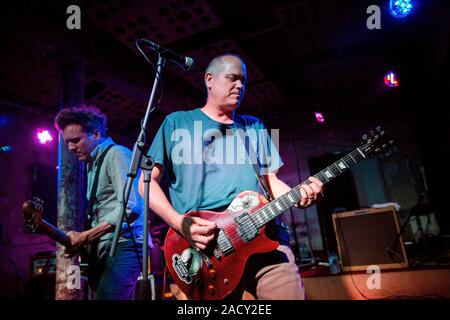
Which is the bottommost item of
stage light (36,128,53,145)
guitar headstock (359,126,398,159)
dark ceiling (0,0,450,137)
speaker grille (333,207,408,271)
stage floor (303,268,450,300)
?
stage floor (303,268,450,300)

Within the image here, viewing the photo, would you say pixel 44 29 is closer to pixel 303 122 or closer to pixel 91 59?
pixel 91 59

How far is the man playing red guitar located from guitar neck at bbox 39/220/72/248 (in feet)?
3.81

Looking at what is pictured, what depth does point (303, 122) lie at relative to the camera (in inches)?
362

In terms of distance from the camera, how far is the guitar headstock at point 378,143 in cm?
231

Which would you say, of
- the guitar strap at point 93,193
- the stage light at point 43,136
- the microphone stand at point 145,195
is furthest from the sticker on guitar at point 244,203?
the stage light at point 43,136

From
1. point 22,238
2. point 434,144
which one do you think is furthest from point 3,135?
point 434,144

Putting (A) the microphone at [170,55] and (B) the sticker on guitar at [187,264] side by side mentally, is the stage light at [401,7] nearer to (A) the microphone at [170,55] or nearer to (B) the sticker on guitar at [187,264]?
(A) the microphone at [170,55]

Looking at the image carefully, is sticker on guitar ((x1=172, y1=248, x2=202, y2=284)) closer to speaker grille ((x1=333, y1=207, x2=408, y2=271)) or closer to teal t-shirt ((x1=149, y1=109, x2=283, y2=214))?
teal t-shirt ((x1=149, y1=109, x2=283, y2=214))

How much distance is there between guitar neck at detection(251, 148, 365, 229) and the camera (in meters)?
1.90

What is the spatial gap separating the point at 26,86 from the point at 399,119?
9544 millimetres

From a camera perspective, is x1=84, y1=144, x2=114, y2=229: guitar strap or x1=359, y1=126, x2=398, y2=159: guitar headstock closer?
x1=359, y1=126, x2=398, y2=159: guitar headstock

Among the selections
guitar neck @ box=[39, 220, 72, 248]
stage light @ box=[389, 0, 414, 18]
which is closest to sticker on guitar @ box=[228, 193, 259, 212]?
guitar neck @ box=[39, 220, 72, 248]
